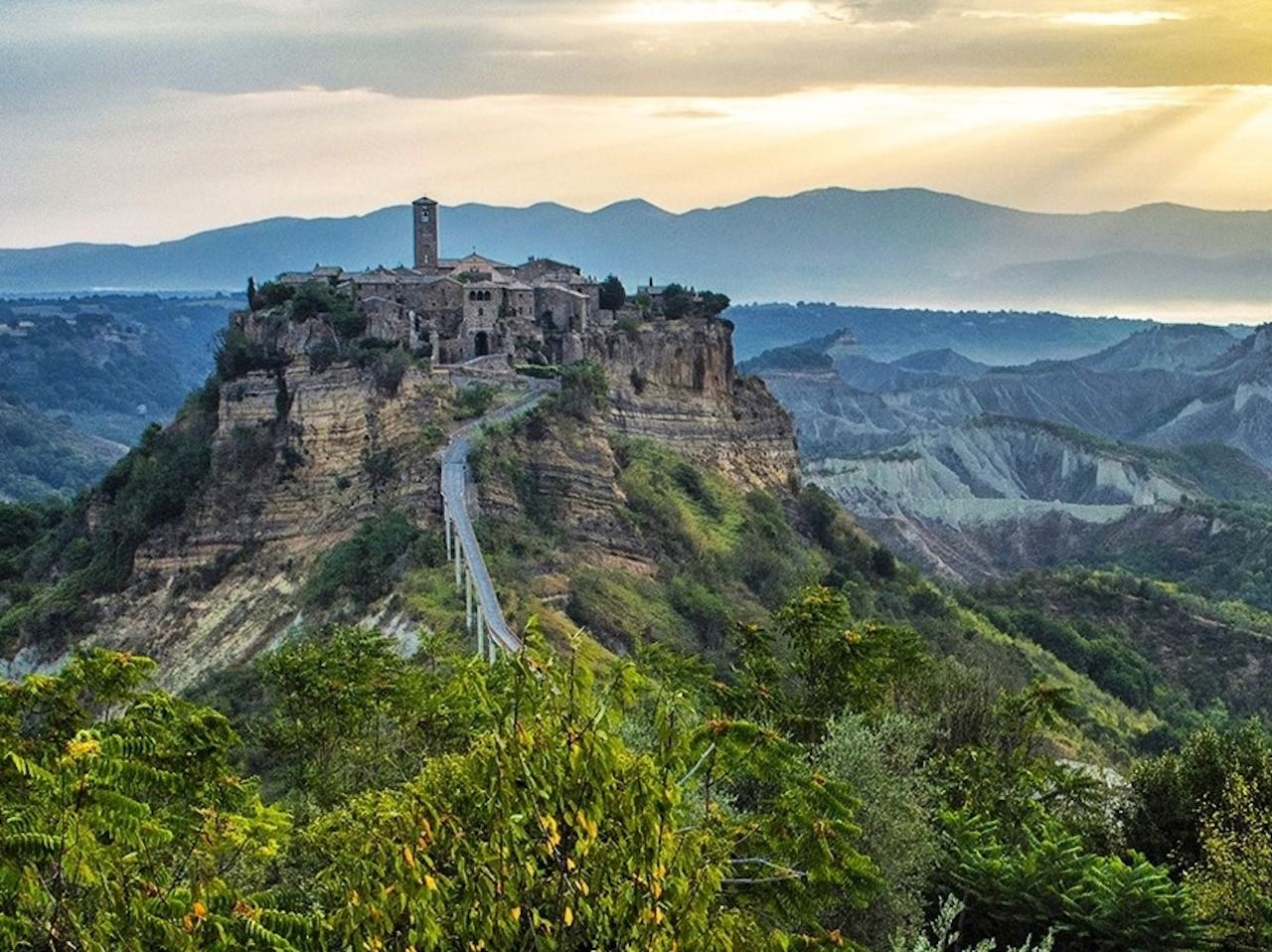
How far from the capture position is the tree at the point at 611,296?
7375 centimetres

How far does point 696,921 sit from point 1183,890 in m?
10.6

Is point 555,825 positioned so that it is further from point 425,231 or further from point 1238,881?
point 425,231

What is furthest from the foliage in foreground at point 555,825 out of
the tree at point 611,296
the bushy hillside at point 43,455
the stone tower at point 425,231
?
the bushy hillside at point 43,455

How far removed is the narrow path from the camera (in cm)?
3638

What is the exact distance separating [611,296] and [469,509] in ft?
95.5

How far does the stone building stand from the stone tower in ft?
16.5

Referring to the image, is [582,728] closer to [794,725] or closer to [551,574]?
[794,725]

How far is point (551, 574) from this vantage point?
4512 centimetres

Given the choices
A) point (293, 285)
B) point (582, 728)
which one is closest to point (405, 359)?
point (293, 285)

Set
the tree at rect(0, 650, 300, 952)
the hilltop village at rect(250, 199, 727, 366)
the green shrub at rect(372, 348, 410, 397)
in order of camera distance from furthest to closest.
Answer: the hilltop village at rect(250, 199, 727, 366) → the green shrub at rect(372, 348, 410, 397) → the tree at rect(0, 650, 300, 952)

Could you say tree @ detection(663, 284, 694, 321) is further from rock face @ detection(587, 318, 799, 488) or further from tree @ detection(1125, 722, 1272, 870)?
tree @ detection(1125, 722, 1272, 870)

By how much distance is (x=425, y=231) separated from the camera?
78.2 meters

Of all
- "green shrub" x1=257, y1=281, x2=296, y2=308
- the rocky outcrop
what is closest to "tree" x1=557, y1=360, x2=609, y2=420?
the rocky outcrop

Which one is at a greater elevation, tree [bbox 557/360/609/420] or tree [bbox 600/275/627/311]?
tree [bbox 600/275/627/311]
